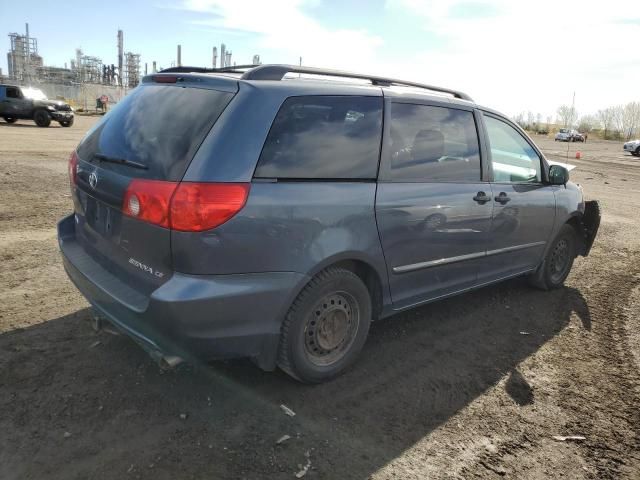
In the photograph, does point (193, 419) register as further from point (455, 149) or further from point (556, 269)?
point (556, 269)

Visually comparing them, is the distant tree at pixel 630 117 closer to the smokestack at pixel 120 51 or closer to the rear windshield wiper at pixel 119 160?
the smokestack at pixel 120 51

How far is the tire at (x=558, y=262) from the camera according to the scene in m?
5.14

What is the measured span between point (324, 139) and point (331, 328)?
1180 millimetres

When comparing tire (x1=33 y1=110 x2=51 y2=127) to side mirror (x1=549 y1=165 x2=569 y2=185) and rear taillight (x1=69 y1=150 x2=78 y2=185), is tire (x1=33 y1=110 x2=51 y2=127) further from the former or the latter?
side mirror (x1=549 y1=165 x2=569 y2=185)

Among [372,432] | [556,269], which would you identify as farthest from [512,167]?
[372,432]

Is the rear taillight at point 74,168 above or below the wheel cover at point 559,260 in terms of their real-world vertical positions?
above

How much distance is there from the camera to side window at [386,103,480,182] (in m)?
3.36

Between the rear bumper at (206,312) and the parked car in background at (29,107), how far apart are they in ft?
83.4

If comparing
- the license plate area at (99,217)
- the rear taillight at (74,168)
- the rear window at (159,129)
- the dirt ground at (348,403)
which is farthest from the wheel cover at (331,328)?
the rear taillight at (74,168)

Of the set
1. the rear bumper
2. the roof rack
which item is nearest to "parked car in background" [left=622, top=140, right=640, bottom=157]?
the roof rack

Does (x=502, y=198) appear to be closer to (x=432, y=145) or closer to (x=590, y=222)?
(x=432, y=145)

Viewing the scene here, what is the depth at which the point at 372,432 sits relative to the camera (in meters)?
2.77

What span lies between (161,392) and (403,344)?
5.93 ft

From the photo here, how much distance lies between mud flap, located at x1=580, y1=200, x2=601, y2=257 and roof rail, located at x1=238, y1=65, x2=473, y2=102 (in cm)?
230
